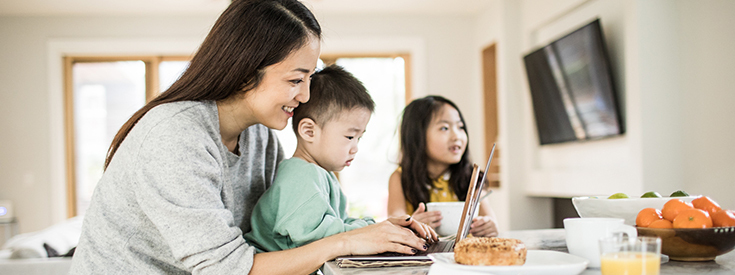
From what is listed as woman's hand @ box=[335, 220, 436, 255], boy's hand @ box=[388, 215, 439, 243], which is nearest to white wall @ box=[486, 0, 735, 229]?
boy's hand @ box=[388, 215, 439, 243]

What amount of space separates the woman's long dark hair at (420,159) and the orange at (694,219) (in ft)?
4.08

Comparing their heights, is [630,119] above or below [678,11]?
below

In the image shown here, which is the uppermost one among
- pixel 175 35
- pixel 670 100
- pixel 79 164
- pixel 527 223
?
pixel 175 35

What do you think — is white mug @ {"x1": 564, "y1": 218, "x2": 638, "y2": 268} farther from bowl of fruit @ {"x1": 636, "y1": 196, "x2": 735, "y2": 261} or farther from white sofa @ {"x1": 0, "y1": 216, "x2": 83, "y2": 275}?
white sofa @ {"x1": 0, "y1": 216, "x2": 83, "y2": 275}

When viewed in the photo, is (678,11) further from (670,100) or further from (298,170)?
(298,170)

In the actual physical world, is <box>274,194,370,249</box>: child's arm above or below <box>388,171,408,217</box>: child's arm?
above

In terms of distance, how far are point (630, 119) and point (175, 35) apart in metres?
4.18

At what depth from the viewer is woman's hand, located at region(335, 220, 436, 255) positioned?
0.99 m

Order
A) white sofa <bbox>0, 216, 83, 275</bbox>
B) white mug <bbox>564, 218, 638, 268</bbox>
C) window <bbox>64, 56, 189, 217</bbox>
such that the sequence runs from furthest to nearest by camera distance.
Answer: window <bbox>64, 56, 189, 217</bbox> < white sofa <bbox>0, 216, 83, 275</bbox> < white mug <bbox>564, 218, 638, 268</bbox>

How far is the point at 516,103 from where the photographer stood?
15.7 ft

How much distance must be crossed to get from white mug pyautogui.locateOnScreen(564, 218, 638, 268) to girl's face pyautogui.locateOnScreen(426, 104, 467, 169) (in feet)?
4.02

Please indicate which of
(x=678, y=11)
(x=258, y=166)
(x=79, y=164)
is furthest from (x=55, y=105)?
(x=678, y=11)

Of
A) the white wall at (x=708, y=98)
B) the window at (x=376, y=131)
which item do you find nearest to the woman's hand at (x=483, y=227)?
the white wall at (x=708, y=98)

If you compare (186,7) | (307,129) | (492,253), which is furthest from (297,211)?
(186,7)
